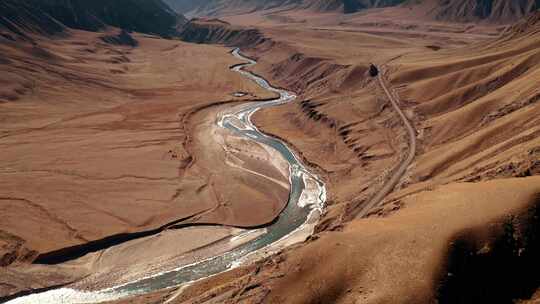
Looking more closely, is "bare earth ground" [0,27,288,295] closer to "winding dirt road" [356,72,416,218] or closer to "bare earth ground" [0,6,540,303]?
"bare earth ground" [0,6,540,303]

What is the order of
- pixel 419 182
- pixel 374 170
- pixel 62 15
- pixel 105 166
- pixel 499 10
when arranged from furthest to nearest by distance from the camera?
pixel 499 10 → pixel 62 15 → pixel 105 166 → pixel 374 170 → pixel 419 182

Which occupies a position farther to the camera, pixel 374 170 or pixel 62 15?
pixel 62 15

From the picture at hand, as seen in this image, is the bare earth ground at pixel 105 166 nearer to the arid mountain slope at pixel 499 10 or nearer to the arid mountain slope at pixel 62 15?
the arid mountain slope at pixel 62 15

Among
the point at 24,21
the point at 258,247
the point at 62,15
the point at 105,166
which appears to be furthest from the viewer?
the point at 62,15

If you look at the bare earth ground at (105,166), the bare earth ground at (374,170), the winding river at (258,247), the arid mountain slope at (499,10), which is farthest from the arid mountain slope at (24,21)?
the arid mountain slope at (499,10)

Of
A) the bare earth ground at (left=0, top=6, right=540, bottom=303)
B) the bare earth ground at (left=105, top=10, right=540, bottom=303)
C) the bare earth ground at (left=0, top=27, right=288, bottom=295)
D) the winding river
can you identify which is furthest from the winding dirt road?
the bare earth ground at (left=0, top=27, right=288, bottom=295)

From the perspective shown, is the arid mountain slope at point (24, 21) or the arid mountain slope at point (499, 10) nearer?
the arid mountain slope at point (24, 21)

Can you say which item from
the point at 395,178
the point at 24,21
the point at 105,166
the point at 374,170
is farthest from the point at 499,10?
the point at 105,166

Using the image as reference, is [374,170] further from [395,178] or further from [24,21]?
[24,21]
